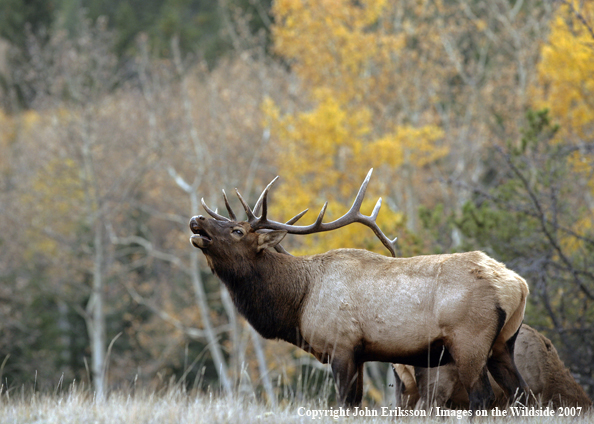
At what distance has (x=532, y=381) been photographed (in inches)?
267

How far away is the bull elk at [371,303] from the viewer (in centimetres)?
570

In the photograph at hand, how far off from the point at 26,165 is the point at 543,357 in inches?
1231

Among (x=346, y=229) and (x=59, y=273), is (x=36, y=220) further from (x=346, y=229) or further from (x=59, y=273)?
(x=346, y=229)

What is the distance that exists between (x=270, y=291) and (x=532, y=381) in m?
2.69

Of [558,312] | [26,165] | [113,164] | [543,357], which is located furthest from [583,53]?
[26,165]

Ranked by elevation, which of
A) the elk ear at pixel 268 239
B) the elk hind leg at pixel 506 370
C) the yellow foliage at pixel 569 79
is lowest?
the elk hind leg at pixel 506 370

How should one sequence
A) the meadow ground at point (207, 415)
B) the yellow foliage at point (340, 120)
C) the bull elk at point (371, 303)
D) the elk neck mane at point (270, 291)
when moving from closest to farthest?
the meadow ground at point (207, 415), the bull elk at point (371, 303), the elk neck mane at point (270, 291), the yellow foliage at point (340, 120)

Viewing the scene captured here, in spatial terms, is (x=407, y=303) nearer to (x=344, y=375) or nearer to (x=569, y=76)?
(x=344, y=375)

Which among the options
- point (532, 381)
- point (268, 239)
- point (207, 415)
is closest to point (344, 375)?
point (207, 415)

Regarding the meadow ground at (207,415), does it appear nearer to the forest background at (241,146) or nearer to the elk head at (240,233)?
the elk head at (240,233)

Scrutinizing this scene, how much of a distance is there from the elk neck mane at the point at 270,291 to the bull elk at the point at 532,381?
1.35 m

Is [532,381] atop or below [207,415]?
below

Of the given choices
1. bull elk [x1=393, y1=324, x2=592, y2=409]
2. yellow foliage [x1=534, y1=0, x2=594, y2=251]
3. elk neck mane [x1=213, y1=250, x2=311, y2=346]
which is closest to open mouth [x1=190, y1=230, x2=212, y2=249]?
elk neck mane [x1=213, y1=250, x2=311, y2=346]

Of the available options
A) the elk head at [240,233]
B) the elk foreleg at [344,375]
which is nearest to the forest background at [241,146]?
the elk head at [240,233]
